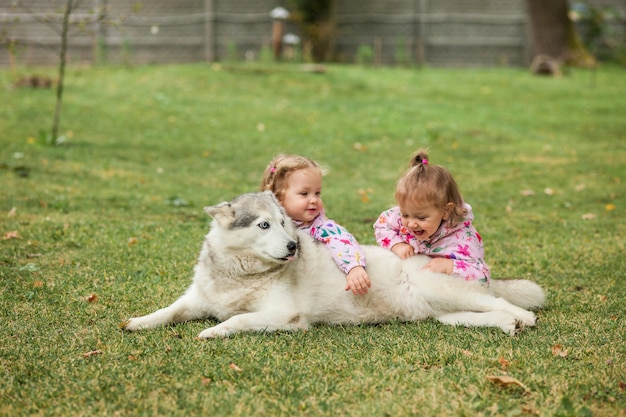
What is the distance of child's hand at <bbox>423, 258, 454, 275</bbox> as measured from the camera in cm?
507

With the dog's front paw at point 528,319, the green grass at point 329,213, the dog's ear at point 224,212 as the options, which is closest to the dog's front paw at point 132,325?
the green grass at point 329,213

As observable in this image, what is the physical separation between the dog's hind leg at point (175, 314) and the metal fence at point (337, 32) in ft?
66.2

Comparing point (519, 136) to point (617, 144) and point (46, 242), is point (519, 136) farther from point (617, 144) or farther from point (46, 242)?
point (46, 242)

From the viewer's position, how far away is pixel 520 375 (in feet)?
12.7

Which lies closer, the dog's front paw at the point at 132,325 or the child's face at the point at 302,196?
the dog's front paw at the point at 132,325

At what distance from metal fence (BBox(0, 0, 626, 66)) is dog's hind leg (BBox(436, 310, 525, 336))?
19976 mm

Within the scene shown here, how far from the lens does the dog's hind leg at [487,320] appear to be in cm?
465

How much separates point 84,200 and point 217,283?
493 centimetres

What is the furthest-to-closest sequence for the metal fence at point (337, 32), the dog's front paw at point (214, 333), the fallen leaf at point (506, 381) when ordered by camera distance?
1. the metal fence at point (337, 32)
2. the dog's front paw at point (214, 333)
3. the fallen leaf at point (506, 381)

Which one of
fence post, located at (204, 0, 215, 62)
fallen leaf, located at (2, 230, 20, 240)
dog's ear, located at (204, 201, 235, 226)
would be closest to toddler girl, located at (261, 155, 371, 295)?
dog's ear, located at (204, 201, 235, 226)

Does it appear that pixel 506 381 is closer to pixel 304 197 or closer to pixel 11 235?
pixel 304 197

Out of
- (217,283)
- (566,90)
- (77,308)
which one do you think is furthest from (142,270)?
(566,90)

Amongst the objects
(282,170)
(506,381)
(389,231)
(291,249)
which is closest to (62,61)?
(282,170)

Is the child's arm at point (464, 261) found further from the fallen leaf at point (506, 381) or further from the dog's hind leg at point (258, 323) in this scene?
the fallen leaf at point (506, 381)
